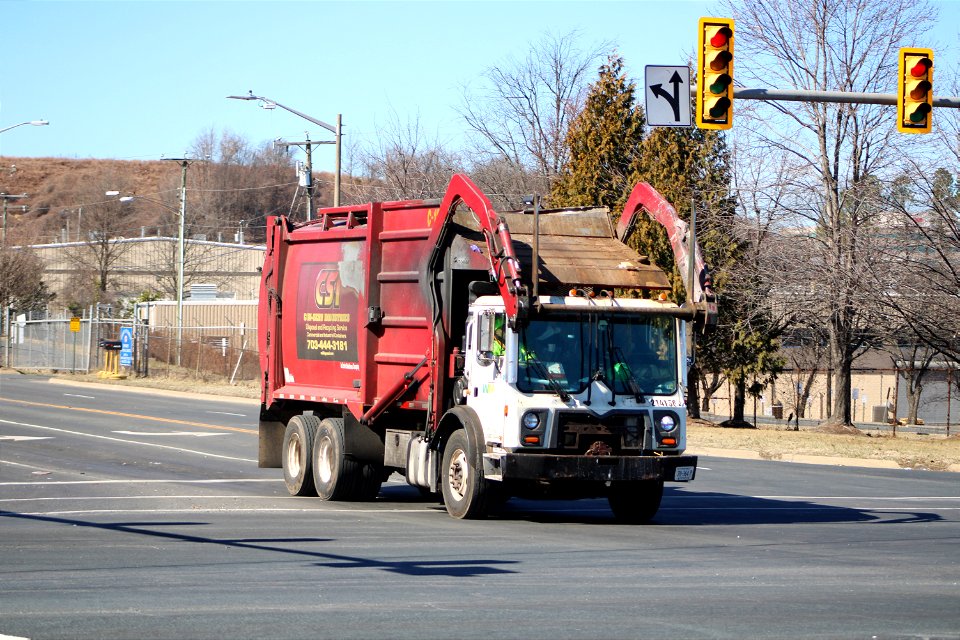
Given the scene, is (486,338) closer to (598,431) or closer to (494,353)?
(494,353)

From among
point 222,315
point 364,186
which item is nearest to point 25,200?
point 222,315

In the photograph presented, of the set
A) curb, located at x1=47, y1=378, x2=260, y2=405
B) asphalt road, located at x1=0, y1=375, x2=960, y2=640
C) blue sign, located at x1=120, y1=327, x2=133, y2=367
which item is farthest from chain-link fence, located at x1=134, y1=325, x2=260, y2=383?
asphalt road, located at x1=0, y1=375, x2=960, y2=640

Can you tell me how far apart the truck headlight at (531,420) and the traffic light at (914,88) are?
7.70 metres

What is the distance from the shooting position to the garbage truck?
43.8 feet

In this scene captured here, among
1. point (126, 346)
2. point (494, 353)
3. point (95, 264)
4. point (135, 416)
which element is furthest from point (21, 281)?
point (494, 353)

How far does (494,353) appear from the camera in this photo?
13523 mm

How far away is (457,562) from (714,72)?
894 cm

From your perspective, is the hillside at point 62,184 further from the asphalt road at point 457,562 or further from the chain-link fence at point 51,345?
the asphalt road at point 457,562

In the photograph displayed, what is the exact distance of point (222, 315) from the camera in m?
69.0

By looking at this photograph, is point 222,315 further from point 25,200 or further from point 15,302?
point 25,200

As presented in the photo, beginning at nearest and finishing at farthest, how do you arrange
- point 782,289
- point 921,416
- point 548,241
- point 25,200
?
1. point 548,241
2. point 782,289
3. point 921,416
4. point 25,200

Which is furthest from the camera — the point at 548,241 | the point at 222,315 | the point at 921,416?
the point at 921,416

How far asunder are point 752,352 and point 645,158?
6743 mm

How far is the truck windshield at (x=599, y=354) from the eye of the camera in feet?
44.0
